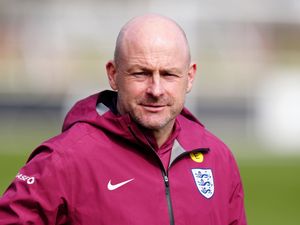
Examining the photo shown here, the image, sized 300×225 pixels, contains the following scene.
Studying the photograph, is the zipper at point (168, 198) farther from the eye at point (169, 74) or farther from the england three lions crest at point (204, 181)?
the eye at point (169, 74)

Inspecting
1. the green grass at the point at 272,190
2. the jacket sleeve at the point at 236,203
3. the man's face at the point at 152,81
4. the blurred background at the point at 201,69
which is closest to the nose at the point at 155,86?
the man's face at the point at 152,81

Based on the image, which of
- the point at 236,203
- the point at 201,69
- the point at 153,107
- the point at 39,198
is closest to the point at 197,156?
the point at 236,203

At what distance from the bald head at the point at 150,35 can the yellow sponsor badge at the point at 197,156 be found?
385 mm

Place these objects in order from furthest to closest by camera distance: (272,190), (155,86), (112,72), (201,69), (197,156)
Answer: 1. (201,69)
2. (272,190)
3. (197,156)
4. (112,72)
5. (155,86)

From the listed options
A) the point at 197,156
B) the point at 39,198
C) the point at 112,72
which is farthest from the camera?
the point at 197,156

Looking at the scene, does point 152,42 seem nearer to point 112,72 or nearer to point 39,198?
point 112,72

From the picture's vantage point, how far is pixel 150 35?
11.6 feet

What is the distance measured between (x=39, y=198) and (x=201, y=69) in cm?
1524

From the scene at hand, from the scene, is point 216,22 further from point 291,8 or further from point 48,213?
point 48,213

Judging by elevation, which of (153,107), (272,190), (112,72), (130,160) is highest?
(112,72)

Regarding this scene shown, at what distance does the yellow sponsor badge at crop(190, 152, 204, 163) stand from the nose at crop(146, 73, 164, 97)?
387 mm

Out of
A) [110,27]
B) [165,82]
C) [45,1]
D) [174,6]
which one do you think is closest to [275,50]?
[174,6]

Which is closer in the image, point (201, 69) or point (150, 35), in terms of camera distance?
point (150, 35)

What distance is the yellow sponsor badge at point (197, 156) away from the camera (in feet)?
12.3
